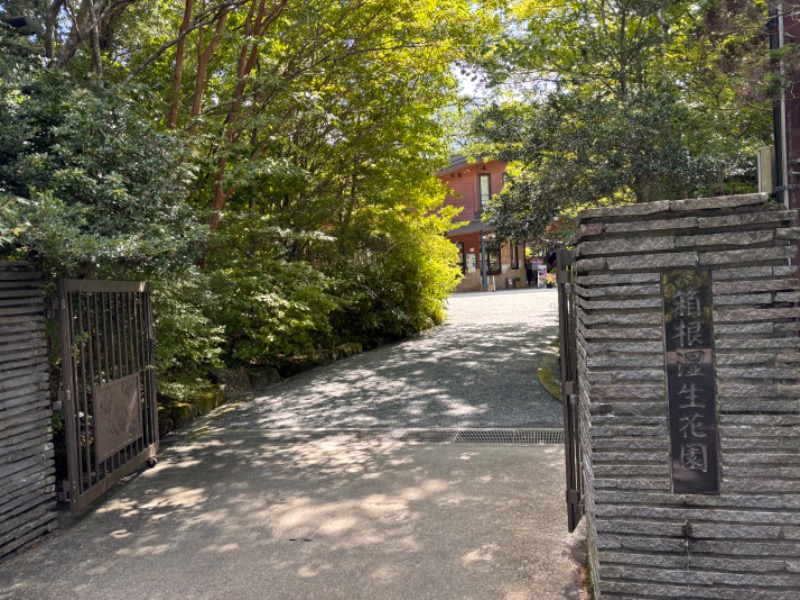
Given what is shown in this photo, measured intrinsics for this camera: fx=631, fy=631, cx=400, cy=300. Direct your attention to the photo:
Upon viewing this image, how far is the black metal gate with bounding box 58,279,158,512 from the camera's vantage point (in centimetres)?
477

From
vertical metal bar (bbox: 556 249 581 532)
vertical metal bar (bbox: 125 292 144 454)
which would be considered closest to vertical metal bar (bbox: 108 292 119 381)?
vertical metal bar (bbox: 125 292 144 454)

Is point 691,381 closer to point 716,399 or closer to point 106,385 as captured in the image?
point 716,399

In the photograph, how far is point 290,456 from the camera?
629 centimetres

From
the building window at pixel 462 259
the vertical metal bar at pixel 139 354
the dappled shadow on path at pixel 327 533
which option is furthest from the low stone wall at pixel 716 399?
the building window at pixel 462 259

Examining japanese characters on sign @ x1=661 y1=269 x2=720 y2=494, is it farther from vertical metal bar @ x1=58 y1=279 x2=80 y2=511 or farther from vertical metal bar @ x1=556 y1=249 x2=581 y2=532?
vertical metal bar @ x1=58 y1=279 x2=80 y2=511

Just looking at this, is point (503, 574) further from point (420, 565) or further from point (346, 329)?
point (346, 329)

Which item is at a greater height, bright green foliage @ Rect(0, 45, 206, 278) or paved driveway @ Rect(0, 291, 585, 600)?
bright green foliage @ Rect(0, 45, 206, 278)

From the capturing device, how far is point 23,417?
168 inches

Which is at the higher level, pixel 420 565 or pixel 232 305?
pixel 232 305

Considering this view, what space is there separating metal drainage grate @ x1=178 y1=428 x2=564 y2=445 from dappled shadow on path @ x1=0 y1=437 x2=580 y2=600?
14.5 inches

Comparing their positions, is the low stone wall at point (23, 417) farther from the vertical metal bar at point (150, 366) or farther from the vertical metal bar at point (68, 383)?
the vertical metal bar at point (150, 366)

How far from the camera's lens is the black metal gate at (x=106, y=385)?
4773mm

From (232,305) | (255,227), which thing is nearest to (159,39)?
(255,227)

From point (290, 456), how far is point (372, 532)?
2177 millimetres
